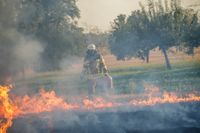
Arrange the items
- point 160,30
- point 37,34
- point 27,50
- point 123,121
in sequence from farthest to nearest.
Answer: point 160,30
point 37,34
point 27,50
point 123,121

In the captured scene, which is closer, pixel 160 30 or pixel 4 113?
pixel 4 113

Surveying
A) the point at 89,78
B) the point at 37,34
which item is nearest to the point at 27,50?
the point at 37,34

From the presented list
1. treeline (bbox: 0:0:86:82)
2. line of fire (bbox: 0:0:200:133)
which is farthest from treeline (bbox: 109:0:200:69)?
treeline (bbox: 0:0:86:82)

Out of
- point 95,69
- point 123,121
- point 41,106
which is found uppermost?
point 95,69

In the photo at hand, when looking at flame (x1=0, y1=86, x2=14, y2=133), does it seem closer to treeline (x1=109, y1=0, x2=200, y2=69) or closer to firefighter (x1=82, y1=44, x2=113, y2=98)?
firefighter (x1=82, y1=44, x2=113, y2=98)

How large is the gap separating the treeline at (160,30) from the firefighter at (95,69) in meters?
15.6

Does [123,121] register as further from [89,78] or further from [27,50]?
[27,50]

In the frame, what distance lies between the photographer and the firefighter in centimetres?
1396

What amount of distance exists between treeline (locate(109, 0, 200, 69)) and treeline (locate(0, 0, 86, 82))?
15.4 ft

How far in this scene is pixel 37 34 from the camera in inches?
955

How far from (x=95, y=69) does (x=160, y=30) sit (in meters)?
16.3

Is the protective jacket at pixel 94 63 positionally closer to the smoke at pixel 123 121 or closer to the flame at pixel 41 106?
the flame at pixel 41 106

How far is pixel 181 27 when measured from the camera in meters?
30.5

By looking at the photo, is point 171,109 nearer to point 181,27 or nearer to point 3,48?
point 3,48
